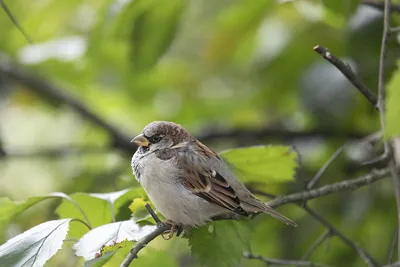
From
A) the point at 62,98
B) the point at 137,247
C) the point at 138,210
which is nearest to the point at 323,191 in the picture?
the point at 138,210

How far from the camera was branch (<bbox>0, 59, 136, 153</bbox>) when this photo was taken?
3.07 meters

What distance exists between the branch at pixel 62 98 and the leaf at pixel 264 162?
4.42ft

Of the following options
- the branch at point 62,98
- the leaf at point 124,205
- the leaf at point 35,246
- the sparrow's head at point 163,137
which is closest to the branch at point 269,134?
the branch at point 62,98

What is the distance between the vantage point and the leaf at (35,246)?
4.25ft

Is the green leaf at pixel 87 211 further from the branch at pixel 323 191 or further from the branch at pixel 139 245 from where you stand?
the branch at pixel 323 191

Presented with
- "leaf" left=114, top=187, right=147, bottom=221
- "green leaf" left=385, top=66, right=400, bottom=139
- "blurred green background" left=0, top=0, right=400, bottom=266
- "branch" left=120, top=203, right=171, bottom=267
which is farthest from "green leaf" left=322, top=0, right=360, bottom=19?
"green leaf" left=385, top=66, right=400, bottom=139

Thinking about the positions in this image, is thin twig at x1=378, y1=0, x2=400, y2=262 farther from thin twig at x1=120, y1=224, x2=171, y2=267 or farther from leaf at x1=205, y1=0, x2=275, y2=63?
leaf at x1=205, y1=0, x2=275, y2=63

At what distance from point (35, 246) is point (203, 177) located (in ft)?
2.11

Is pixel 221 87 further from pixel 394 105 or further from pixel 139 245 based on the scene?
pixel 394 105

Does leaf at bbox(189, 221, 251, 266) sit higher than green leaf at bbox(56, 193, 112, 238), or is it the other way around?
green leaf at bbox(56, 193, 112, 238)

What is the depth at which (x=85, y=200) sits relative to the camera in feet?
5.26

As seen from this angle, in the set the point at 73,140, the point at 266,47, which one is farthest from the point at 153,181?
the point at 73,140

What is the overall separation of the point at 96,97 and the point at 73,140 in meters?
0.42

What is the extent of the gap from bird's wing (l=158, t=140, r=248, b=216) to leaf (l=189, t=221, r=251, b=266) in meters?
0.07
